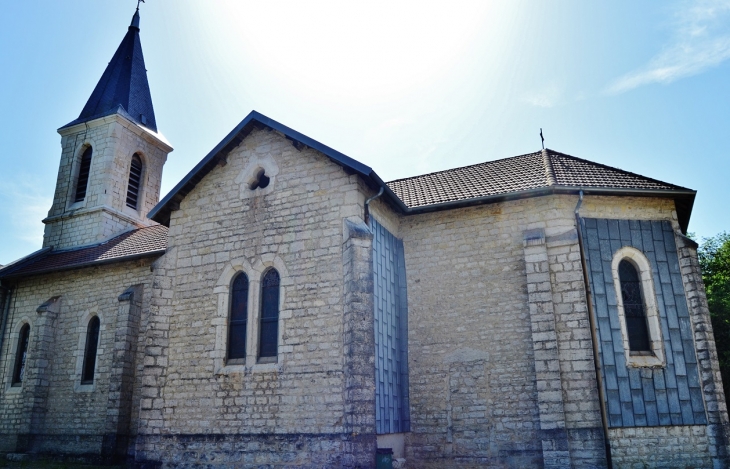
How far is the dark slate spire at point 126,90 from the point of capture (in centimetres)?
2141

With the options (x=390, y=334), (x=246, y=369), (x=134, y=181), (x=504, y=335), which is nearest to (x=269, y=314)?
(x=246, y=369)

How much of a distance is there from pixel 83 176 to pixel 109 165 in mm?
1581

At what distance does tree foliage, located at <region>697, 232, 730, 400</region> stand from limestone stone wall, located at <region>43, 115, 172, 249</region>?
20294 millimetres

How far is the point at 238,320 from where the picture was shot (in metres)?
11.2

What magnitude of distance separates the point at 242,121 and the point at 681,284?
386 inches

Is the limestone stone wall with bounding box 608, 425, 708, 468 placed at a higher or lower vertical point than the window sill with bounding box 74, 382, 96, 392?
lower

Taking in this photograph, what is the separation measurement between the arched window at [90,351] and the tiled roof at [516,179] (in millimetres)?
9536

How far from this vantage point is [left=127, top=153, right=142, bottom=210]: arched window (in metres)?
20.9

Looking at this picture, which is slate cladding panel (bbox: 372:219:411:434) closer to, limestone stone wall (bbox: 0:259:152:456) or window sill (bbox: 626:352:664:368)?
window sill (bbox: 626:352:664:368)

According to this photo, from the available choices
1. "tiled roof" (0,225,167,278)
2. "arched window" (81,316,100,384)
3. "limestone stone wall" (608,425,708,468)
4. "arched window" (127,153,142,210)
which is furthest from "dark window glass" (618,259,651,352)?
"arched window" (127,153,142,210)

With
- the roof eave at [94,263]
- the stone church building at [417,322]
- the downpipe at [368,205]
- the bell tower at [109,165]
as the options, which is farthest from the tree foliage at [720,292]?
the bell tower at [109,165]

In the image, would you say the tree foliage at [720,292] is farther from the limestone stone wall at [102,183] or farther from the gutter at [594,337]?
the limestone stone wall at [102,183]

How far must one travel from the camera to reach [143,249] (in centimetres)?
1564

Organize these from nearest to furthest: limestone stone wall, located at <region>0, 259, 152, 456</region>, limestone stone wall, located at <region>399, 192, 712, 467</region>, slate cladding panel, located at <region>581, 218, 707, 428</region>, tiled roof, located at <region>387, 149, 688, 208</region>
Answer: limestone stone wall, located at <region>399, 192, 712, 467</region>
slate cladding panel, located at <region>581, 218, 707, 428</region>
tiled roof, located at <region>387, 149, 688, 208</region>
limestone stone wall, located at <region>0, 259, 152, 456</region>
